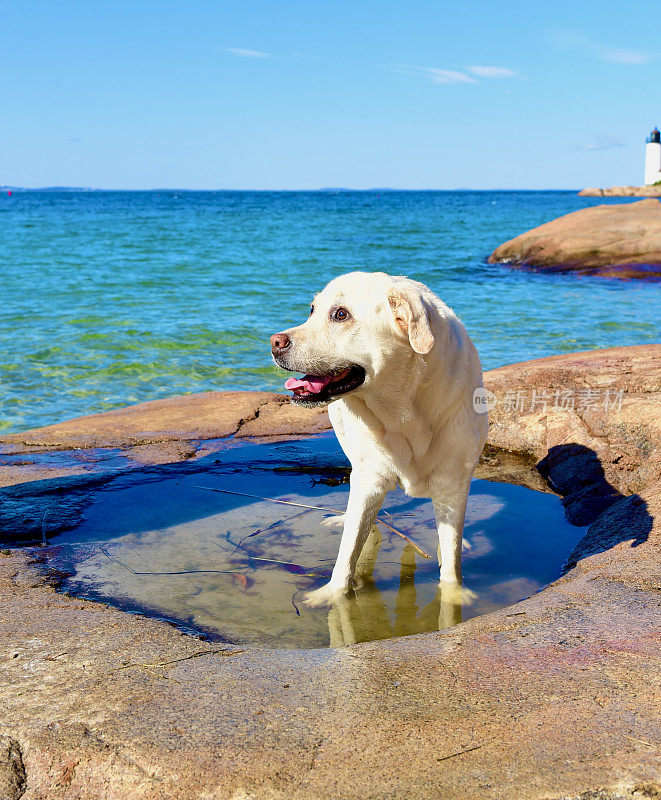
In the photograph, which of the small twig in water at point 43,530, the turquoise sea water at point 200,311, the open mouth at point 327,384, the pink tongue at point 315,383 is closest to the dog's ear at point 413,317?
the open mouth at point 327,384

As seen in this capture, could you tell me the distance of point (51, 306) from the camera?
602 inches

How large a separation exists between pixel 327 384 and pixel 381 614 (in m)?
1.26

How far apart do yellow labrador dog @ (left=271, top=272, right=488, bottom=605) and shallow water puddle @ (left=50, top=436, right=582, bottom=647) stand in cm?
22

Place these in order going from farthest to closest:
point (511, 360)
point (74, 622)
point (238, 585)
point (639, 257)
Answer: point (639, 257) < point (511, 360) < point (238, 585) < point (74, 622)

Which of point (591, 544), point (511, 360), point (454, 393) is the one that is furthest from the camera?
point (511, 360)

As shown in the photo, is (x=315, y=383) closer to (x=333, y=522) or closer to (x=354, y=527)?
(x=354, y=527)

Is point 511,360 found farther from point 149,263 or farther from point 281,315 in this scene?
point 149,263

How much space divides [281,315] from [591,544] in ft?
35.4

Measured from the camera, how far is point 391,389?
133 inches

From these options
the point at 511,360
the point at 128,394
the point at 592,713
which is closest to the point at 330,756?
the point at 592,713

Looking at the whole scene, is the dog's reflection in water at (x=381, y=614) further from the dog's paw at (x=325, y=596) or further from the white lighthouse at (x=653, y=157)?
the white lighthouse at (x=653, y=157)

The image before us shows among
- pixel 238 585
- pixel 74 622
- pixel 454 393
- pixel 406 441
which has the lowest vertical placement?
pixel 238 585

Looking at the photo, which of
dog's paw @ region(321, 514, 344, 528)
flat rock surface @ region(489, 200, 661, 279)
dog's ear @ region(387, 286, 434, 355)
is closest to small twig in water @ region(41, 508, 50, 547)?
dog's paw @ region(321, 514, 344, 528)

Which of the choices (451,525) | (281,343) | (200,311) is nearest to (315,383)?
(281,343)
